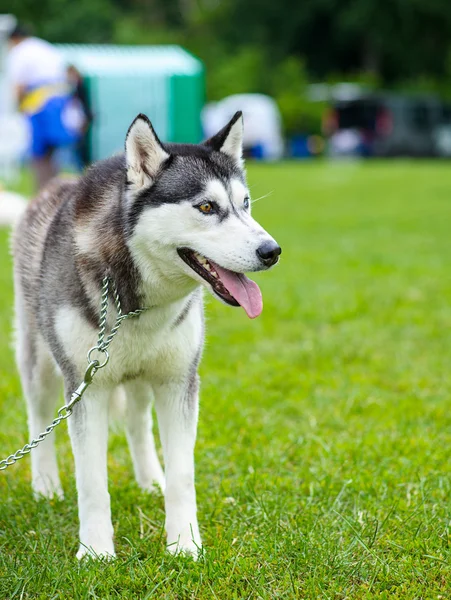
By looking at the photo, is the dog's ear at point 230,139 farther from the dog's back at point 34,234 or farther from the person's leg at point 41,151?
the person's leg at point 41,151

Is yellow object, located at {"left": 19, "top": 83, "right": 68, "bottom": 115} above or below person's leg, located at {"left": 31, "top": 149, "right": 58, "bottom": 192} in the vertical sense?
above

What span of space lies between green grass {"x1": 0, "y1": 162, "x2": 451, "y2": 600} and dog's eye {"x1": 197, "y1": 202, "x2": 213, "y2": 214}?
1.20 metres

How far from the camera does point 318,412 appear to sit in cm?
461

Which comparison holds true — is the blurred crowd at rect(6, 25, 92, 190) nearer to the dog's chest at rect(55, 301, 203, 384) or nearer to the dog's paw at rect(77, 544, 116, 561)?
the dog's chest at rect(55, 301, 203, 384)

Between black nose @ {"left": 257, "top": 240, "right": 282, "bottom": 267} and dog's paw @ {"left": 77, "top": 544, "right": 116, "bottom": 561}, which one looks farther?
dog's paw @ {"left": 77, "top": 544, "right": 116, "bottom": 561}

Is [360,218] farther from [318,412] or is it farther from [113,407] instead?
[113,407]

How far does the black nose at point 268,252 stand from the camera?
2768 millimetres

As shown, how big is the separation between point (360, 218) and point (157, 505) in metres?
10.5

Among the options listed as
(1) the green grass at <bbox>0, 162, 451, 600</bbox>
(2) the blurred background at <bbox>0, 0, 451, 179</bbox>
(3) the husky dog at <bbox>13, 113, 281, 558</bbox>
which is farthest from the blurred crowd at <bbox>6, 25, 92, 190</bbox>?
(2) the blurred background at <bbox>0, 0, 451, 179</bbox>

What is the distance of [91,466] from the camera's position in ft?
10.0

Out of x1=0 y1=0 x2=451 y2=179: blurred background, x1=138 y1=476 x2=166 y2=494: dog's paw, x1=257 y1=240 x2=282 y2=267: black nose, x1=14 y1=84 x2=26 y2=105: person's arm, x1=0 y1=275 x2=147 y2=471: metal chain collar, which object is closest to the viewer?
x1=257 y1=240 x2=282 y2=267: black nose

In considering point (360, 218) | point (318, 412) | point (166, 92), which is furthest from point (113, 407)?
point (166, 92)

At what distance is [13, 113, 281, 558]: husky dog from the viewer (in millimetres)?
2846

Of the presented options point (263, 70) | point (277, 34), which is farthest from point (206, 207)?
point (277, 34)
